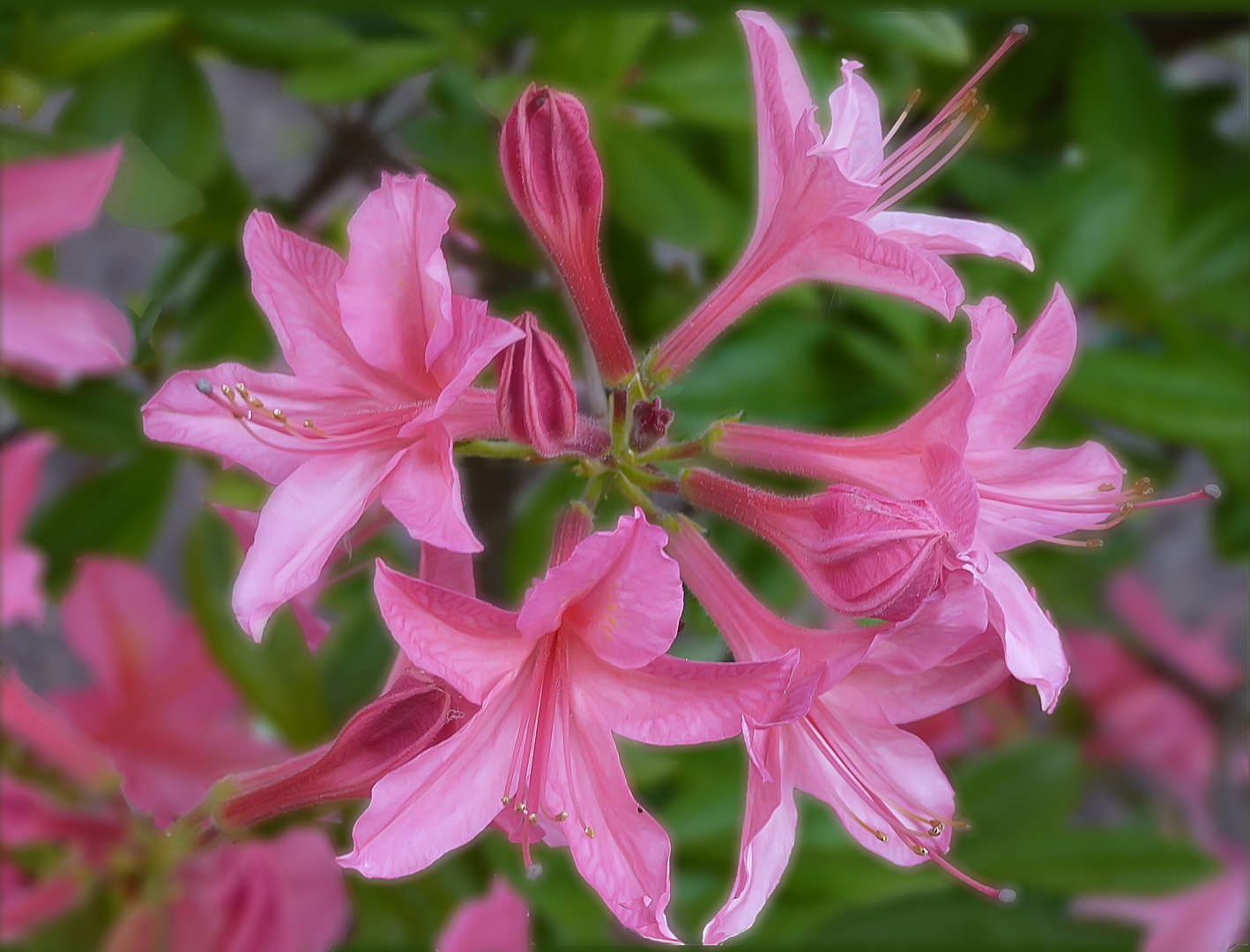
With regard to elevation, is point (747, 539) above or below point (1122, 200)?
below

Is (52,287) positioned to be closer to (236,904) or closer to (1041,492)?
(236,904)

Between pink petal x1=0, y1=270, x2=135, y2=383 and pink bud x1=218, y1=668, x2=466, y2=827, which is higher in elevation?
pink bud x1=218, y1=668, x2=466, y2=827

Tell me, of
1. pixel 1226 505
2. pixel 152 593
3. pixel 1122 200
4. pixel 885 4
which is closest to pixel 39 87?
pixel 152 593

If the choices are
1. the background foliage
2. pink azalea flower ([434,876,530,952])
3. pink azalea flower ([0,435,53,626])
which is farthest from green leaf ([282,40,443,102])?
pink azalea flower ([434,876,530,952])

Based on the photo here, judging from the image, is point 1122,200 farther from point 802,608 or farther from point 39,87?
point 39,87

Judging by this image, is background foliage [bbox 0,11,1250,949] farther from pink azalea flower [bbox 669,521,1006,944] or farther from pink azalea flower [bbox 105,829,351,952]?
pink azalea flower [bbox 669,521,1006,944]

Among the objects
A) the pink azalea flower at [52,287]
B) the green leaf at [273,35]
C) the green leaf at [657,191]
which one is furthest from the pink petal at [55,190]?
the green leaf at [657,191]
